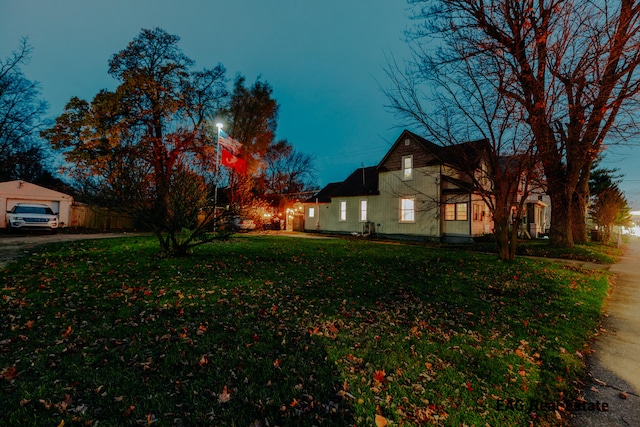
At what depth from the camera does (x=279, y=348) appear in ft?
12.2

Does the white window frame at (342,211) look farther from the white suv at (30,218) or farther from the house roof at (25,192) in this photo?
the house roof at (25,192)

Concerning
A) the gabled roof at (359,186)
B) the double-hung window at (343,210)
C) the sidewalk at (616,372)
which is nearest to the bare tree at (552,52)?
the sidewalk at (616,372)

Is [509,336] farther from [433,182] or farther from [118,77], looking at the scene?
[118,77]

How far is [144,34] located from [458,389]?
26153 millimetres

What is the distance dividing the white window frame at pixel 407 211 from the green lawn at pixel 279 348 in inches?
527

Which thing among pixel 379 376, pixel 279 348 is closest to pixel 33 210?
pixel 279 348

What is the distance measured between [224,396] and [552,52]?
10112 mm

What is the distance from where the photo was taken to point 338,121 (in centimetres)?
16500

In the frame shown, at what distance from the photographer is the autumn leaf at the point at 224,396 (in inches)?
105

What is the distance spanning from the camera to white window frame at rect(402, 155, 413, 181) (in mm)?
20594

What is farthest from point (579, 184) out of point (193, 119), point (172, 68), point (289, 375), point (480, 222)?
Answer: point (172, 68)

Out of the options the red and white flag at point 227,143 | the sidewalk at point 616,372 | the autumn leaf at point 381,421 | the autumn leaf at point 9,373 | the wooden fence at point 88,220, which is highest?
the red and white flag at point 227,143

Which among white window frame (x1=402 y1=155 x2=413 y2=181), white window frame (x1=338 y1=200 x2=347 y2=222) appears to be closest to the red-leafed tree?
white window frame (x1=338 y1=200 x2=347 y2=222)

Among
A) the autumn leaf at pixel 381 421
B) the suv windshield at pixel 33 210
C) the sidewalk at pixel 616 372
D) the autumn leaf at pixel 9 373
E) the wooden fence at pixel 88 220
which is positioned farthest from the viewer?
the wooden fence at pixel 88 220
